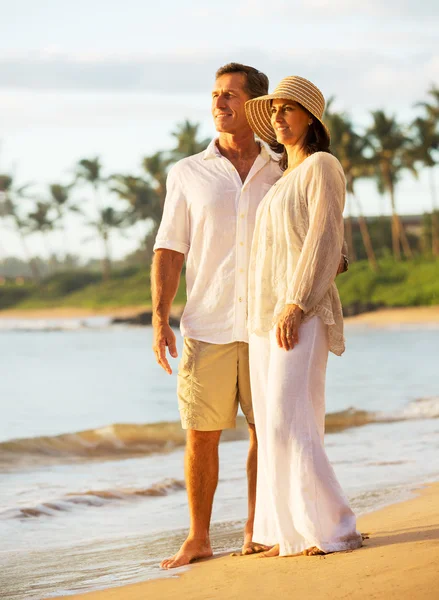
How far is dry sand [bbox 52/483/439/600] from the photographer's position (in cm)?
286

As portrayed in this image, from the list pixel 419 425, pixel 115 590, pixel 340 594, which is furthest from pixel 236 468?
pixel 340 594

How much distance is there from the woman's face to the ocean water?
5.17 feet

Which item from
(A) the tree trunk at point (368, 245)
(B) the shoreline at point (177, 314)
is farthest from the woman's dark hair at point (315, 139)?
(A) the tree trunk at point (368, 245)

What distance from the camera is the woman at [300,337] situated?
10.8 ft

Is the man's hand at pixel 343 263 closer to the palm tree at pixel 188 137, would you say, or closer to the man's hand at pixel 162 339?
the man's hand at pixel 162 339

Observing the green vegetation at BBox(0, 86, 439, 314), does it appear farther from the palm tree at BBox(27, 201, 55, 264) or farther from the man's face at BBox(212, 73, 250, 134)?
the man's face at BBox(212, 73, 250, 134)

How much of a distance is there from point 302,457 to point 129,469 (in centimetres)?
536

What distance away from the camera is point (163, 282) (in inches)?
153

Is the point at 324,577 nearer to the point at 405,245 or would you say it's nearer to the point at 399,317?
the point at 399,317

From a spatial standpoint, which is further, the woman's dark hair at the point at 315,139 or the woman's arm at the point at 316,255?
the woman's dark hair at the point at 315,139

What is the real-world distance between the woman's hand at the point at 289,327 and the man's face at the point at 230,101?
35.3 inches

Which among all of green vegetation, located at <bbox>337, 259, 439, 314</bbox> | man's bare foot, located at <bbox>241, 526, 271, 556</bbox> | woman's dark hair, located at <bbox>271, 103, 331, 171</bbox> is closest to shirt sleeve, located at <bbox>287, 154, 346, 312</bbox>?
woman's dark hair, located at <bbox>271, 103, 331, 171</bbox>

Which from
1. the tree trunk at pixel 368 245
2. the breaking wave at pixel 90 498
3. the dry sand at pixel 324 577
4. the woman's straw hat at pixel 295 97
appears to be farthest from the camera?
the tree trunk at pixel 368 245

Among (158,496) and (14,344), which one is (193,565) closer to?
(158,496)
